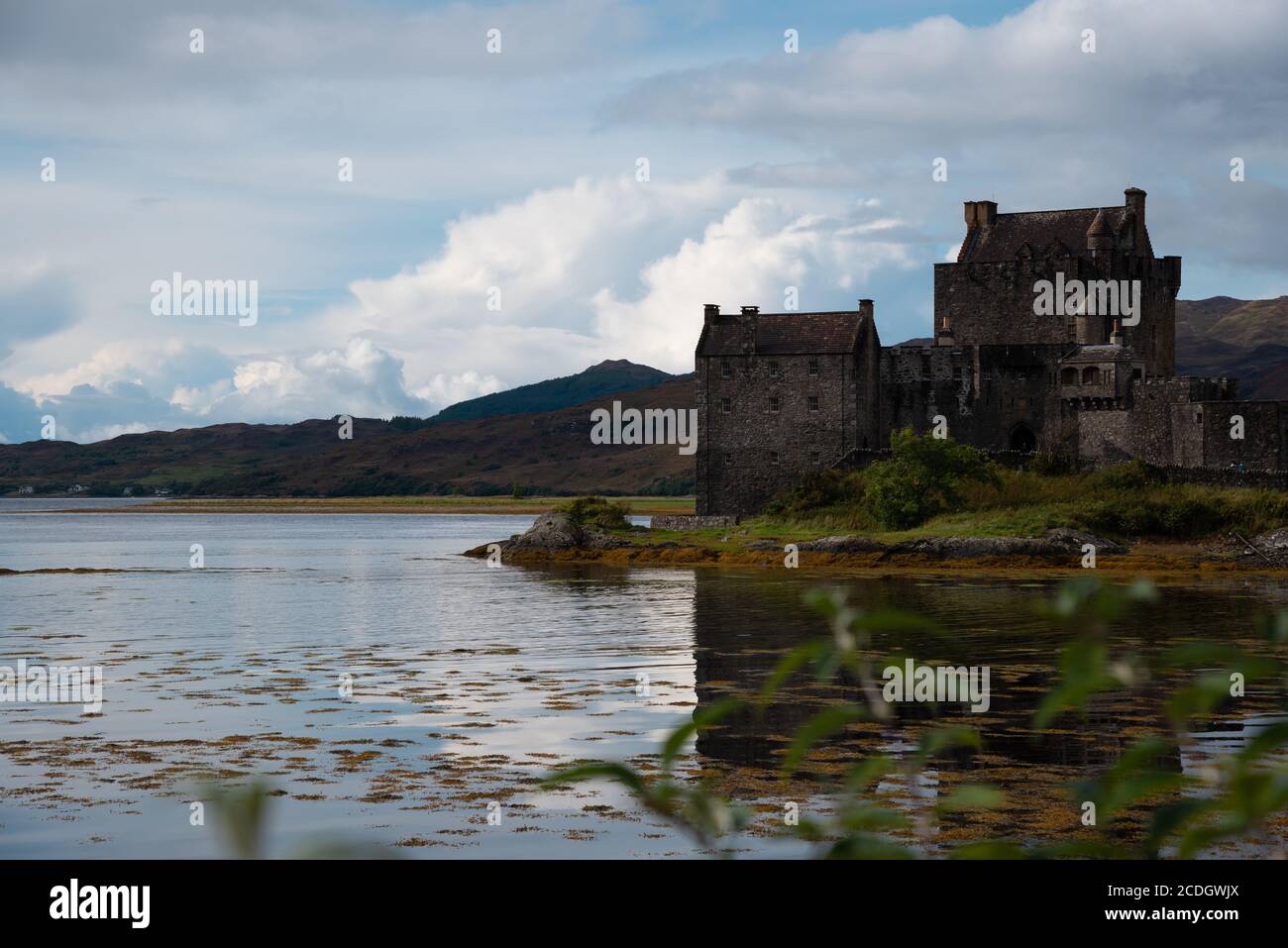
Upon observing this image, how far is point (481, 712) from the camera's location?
23.2 metres

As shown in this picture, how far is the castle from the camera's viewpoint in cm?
7206

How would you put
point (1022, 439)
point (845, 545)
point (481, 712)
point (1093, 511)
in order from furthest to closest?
point (1022, 439)
point (845, 545)
point (1093, 511)
point (481, 712)

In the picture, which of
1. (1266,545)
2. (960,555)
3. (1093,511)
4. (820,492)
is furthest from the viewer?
(820,492)

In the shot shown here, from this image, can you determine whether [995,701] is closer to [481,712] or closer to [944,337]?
[481,712]

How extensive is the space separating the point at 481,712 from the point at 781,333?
5507 cm

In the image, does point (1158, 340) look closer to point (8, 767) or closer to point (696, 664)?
point (696, 664)

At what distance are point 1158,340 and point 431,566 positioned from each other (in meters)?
41.5

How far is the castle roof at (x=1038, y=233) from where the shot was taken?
3177 inches

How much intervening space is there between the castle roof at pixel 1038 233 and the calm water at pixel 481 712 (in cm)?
3271

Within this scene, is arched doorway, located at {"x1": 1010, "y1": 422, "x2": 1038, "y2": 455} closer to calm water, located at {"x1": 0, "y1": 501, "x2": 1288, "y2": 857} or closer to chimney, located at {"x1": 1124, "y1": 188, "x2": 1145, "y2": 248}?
chimney, located at {"x1": 1124, "y1": 188, "x2": 1145, "y2": 248}

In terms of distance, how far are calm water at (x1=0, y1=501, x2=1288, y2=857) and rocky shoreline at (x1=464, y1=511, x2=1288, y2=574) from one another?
Answer: 636 cm

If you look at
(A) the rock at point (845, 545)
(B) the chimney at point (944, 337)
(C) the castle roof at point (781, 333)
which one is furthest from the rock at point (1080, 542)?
(B) the chimney at point (944, 337)

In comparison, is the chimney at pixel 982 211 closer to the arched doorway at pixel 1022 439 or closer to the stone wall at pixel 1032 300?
the stone wall at pixel 1032 300

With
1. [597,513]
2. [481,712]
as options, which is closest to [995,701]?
[481,712]
